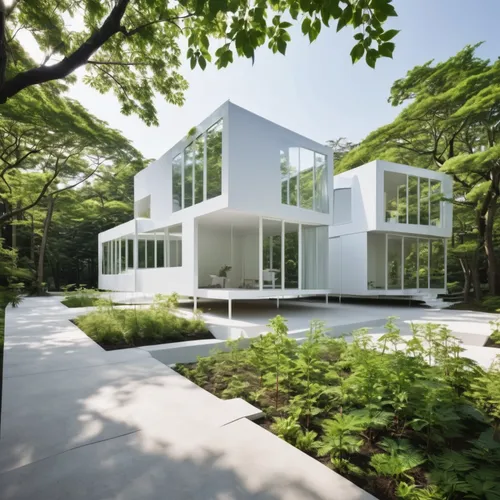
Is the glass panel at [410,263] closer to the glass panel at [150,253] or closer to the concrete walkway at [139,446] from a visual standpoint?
the glass panel at [150,253]

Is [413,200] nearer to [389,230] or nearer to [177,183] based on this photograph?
[389,230]

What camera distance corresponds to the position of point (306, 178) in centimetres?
1081

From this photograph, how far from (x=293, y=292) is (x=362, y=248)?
14.4 feet

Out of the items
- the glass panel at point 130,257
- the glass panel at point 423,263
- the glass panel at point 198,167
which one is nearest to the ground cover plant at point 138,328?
the glass panel at point 198,167

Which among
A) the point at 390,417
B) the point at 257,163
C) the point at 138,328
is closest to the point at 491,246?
the point at 257,163

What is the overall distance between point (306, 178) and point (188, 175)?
3.75m

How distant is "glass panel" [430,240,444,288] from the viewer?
14180 mm

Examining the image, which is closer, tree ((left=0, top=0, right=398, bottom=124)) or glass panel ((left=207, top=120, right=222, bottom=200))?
tree ((left=0, top=0, right=398, bottom=124))

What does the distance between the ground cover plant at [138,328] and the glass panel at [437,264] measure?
1130 cm

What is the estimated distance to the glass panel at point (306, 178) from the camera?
1064 centimetres

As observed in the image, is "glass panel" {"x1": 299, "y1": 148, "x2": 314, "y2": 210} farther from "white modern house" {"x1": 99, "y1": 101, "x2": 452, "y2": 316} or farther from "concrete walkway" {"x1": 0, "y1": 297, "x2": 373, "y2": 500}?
"concrete walkway" {"x1": 0, "y1": 297, "x2": 373, "y2": 500}

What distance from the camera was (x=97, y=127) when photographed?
41.9 feet

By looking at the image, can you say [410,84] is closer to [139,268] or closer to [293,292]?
[293,292]

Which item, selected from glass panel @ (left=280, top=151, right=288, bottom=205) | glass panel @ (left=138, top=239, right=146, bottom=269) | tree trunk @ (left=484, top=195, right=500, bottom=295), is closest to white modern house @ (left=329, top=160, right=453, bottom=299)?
tree trunk @ (left=484, top=195, right=500, bottom=295)
